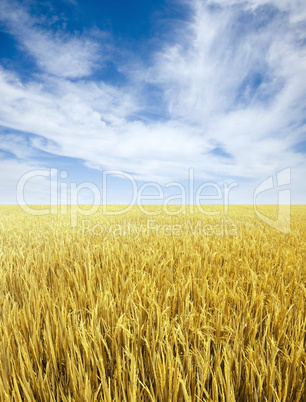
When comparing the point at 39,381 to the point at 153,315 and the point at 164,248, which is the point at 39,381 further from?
the point at 164,248

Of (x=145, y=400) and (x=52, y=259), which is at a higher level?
(x=52, y=259)

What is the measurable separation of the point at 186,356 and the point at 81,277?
1.40 metres

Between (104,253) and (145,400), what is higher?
(104,253)

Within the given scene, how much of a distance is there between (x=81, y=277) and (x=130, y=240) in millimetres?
1726

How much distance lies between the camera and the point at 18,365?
3.85 feet

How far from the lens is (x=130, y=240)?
13.0ft

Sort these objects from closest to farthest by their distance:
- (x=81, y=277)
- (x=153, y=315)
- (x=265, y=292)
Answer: (x=153, y=315) → (x=265, y=292) → (x=81, y=277)

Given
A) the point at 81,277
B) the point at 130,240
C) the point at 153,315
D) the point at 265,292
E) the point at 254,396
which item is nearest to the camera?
the point at 254,396

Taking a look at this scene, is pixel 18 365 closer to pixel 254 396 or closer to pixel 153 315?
pixel 153 315

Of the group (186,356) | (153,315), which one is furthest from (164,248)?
(186,356)


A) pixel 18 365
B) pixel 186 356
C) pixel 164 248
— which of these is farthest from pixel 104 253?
pixel 186 356

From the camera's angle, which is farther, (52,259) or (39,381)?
(52,259)

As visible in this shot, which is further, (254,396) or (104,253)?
(104,253)

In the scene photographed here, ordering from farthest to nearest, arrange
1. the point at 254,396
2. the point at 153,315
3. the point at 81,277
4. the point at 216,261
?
the point at 216,261 → the point at 81,277 → the point at 153,315 → the point at 254,396
